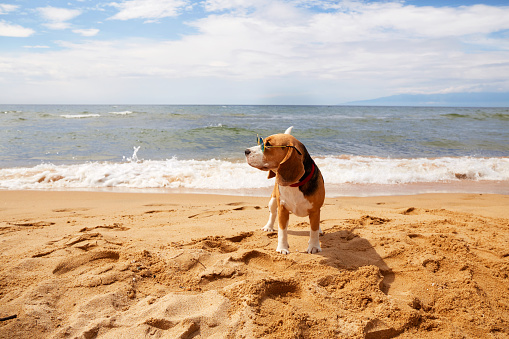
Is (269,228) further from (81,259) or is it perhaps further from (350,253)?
(81,259)

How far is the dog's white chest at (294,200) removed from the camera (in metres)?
3.07

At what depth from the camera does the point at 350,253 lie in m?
3.39

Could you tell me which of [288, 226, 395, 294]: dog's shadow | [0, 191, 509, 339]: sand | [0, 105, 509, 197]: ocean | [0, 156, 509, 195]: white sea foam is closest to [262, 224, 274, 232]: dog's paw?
[0, 191, 509, 339]: sand

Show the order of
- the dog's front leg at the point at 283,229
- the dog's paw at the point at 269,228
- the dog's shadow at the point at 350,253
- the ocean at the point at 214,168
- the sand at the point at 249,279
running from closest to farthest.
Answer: the sand at the point at 249,279
the dog's shadow at the point at 350,253
the dog's front leg at the point at 283,229
the dog's paw at the point at 269,228
the ocean at the point at 214,168

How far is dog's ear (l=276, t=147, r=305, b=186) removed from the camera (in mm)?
2840

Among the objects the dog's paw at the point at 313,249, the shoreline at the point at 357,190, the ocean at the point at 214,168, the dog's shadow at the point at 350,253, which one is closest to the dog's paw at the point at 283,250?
the dog's paw at the point at 313,249

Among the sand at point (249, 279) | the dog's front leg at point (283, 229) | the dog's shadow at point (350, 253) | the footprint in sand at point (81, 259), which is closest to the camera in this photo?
the sand at point (249, 279)

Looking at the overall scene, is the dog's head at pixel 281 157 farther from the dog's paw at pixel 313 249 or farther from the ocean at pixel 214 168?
the ocean at pixel 214 168

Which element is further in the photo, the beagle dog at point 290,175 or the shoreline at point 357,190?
the shoreline at point 357,190

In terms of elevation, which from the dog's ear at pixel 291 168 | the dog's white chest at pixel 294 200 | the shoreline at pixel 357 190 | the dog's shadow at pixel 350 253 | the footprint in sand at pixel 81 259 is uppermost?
the dog's ear at pixel 291 168

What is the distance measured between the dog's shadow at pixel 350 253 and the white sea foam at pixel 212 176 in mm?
3289

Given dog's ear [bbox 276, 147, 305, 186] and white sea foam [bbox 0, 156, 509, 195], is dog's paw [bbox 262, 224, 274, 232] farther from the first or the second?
white sea foam [bbox 0, 156, 509, 195]

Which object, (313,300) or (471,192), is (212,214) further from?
(471,192)

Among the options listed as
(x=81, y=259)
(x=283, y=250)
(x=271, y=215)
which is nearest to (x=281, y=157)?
(x=283, y=250)
